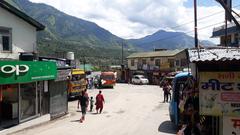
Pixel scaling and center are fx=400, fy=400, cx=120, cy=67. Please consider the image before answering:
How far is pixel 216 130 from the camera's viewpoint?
396 inches

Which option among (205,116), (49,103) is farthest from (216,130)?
(49,103)

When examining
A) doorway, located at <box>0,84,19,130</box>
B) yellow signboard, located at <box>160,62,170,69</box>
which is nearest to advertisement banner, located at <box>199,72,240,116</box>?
doorway, located at <box>0,84,19,130</box>

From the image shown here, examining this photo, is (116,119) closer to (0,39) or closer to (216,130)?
(0,39)

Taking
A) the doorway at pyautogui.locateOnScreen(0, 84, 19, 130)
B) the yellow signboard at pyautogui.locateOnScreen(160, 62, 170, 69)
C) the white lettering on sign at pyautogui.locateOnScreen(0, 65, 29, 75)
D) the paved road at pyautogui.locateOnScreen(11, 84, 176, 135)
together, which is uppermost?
the yellow signboard at pyautogui.locateOnScreen(160, 62, 170, 69)

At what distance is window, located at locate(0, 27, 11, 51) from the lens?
76.1 feet

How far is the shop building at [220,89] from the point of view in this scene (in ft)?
31.4

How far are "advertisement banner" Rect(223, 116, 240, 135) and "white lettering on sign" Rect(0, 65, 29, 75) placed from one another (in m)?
12.3

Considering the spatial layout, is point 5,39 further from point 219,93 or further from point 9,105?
point 219,93

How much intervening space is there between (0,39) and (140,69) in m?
58.6

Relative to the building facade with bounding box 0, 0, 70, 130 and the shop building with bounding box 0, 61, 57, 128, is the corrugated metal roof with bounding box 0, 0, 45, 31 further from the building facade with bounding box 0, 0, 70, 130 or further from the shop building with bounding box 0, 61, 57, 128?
the shop building with bounding box 0, 61, 57, 128

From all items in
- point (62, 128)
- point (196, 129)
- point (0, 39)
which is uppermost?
point (0, 39)

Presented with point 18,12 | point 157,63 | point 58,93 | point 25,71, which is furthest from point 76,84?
point 157,63

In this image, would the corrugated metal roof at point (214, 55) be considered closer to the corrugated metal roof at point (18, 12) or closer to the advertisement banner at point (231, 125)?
the advertisement banner at point (231, 125)

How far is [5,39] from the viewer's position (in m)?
23.6
